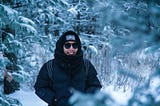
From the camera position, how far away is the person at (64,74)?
164 inches

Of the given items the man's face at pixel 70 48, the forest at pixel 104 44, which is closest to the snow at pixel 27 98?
the forest at pixel 104 44

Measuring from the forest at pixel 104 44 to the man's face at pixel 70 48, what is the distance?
0.46 m

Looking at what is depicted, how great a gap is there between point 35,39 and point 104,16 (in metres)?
6.92

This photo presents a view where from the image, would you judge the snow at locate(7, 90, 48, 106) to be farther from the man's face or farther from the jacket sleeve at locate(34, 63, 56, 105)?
the man's face

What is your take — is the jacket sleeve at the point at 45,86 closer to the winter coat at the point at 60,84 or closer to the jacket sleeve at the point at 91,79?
the winter coat at the point at 60,84

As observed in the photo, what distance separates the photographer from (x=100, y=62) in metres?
8.76

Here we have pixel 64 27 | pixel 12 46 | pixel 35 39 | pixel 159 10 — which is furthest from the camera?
pixel 64 27

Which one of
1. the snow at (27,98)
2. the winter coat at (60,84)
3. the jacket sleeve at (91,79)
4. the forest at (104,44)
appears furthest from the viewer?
the snow at (27,98)

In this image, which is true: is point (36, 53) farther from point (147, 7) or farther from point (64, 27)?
point (147, 7)

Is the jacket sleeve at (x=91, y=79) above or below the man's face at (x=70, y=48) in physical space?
below

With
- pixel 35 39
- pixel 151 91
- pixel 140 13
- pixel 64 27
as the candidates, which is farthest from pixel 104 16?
pixel 64 27

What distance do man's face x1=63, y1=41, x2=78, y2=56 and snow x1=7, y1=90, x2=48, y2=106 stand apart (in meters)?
3.30

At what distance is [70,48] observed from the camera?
423cm

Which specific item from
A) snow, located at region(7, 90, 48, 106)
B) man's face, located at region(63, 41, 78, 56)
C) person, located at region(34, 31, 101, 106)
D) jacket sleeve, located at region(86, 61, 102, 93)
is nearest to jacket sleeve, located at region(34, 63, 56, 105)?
person, located at region(34, 31, 101, 106)
